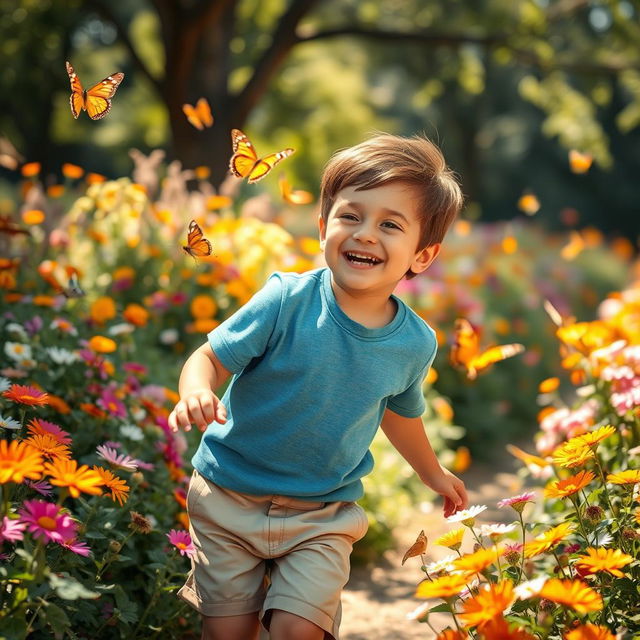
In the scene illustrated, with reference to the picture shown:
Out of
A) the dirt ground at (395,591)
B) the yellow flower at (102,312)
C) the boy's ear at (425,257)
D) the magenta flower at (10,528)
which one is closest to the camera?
the magenta flower at (10,528)

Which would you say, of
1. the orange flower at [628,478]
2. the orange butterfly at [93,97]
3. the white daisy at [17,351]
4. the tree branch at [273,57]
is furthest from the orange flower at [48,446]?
the tree branch at [273,57]

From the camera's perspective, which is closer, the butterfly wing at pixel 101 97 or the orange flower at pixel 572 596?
the orange flower at pixel 572 596

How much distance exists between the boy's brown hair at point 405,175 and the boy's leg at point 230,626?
97cm

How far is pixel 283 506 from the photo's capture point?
82.9 inches

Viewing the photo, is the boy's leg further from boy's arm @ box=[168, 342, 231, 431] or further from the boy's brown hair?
the boy's brown hair

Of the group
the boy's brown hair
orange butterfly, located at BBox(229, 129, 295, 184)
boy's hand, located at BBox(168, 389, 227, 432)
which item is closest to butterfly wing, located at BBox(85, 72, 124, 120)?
orange butterfly, located at BBox(229, 129, 295, 184)

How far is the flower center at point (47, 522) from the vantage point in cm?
159

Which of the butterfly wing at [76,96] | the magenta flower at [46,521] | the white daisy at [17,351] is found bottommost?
the white daisy at [17,351]

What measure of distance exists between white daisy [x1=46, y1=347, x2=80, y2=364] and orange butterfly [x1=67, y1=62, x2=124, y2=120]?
980mm

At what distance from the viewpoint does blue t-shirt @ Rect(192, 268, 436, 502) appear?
2.08 meters

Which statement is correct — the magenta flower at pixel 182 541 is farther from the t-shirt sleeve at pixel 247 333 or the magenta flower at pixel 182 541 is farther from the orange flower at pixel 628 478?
the orange flower at pixel 628 478

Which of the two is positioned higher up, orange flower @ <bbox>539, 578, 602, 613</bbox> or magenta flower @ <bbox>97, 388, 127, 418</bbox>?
orange flower @ <bbox>539, 578, 602, 613</bbox>

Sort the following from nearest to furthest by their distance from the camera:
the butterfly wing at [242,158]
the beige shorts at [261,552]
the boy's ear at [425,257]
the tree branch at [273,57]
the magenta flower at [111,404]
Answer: the beige shorts at [261,552] → the butterfly wing at [242,158] → the boy's ear at [425,257] → the magenta flower at [111,404] → the tree branch at [273,57]

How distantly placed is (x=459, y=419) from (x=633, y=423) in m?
3.10
